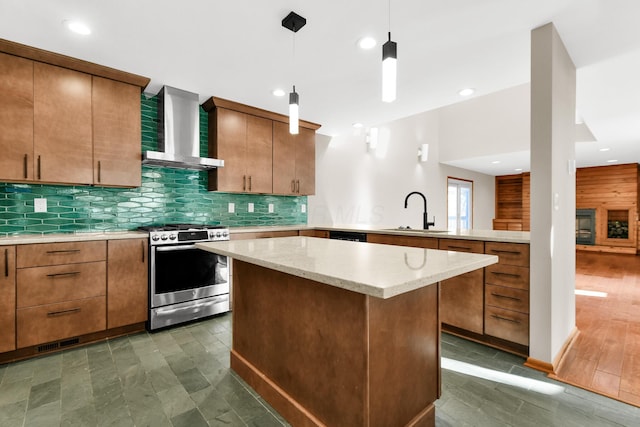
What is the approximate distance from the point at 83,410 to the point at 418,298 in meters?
1.97

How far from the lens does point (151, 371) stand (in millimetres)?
2146

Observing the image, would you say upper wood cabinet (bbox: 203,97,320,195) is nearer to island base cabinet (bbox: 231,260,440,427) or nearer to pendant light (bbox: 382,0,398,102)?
island base cabinet (bbox: 231,260,440,427)

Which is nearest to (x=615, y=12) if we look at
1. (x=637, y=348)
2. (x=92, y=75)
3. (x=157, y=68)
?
(x=637, y=348)

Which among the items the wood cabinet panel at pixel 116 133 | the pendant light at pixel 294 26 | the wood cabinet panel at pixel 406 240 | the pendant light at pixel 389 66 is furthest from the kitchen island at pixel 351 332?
the wood cabinet panel at pixel 116 133

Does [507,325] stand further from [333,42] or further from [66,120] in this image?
[66,120]

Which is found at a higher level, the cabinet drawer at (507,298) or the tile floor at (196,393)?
the cabinet drawer at (507,298)

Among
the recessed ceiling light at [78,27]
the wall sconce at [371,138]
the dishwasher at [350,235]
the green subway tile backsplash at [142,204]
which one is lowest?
the dishwasher at [350,235]

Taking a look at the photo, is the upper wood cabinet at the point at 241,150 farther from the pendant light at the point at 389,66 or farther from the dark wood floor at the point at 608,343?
the dark wood floor at the point at 608,343

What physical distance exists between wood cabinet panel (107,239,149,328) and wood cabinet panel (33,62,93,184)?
72 cm

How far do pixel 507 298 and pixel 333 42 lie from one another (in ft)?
7.97

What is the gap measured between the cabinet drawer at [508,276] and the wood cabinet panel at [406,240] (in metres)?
0.51

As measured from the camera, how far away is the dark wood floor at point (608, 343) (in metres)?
1.95

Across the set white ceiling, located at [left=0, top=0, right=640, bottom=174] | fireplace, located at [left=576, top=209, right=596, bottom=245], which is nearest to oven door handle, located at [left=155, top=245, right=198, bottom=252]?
white ceiling, located at [left=0, top=0, right=640, bottom=174]

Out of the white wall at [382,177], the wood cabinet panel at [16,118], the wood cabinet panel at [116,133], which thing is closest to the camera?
the wood cabinet panel at [16,118]
